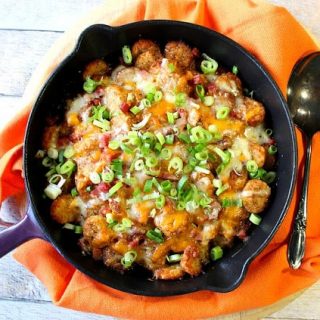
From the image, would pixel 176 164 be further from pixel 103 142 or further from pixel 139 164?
pixel 103 142

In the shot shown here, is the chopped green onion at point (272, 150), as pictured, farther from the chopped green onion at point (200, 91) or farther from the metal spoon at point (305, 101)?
the chopped green onion at point (200, 91)

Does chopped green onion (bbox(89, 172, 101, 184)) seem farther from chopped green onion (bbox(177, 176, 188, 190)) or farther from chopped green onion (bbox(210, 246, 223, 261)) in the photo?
chopped green onion (bbox(210, 246, 223, 261))

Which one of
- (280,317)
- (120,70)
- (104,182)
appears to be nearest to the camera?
(104,182)

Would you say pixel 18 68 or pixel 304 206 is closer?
pixel 304 206

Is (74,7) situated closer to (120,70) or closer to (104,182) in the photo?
(120,70)

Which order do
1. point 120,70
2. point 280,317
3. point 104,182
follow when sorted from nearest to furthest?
1. point 104,182
2. point 120,70
3. point 280,317

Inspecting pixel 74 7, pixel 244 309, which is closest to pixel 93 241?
pixel 244 309

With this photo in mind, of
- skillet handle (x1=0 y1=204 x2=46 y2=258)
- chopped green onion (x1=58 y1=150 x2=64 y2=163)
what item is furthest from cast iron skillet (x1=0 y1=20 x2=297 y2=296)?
chopped green onion (x1=58 y1=150 x2=64 y2=163)

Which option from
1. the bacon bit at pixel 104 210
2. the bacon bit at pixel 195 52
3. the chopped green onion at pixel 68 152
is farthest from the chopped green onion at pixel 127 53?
the bacon bit at pixel 104 210
